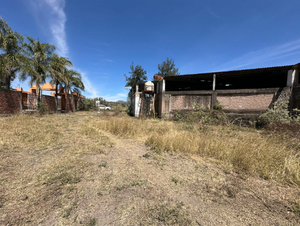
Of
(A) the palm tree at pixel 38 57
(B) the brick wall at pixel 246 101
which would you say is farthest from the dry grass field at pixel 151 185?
(A) the palm tree at pixel 38 57

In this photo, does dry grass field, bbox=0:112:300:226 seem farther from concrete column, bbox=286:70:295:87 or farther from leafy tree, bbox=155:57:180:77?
leafy tree, bbox=155:57:180:77

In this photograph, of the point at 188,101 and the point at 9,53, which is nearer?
the point at 9,53

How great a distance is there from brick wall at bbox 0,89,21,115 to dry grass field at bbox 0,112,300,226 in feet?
26.3

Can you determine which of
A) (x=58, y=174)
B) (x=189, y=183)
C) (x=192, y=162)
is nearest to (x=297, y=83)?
(x=192, y=162)

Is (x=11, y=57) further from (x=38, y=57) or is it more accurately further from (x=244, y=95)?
(x=244, y=95)

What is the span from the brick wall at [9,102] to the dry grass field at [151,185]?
801 cm

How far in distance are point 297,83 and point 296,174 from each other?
900 cm

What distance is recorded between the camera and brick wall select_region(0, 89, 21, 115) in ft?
27.8

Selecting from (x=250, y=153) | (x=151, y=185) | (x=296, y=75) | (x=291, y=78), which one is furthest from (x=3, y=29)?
(x=296, y=75)

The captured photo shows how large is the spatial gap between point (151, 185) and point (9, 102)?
12554 millimetres

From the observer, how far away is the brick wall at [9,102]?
334 inches

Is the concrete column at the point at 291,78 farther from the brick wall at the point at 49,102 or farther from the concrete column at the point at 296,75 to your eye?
the brick wall at the point at 49,102

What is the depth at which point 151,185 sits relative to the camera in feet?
6.91

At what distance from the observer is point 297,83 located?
759 cm
